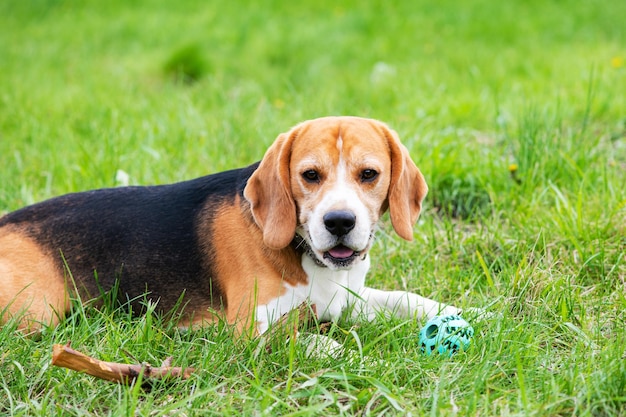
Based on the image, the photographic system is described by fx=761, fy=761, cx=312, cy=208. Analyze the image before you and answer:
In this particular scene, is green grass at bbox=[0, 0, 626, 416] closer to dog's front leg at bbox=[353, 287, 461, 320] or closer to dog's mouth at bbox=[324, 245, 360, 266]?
dog's front leg at bbox=[353, 287, 461, 320]

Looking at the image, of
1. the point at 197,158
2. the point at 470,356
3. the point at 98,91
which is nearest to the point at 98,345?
the point at 470,356

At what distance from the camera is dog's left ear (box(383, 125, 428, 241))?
392 cm

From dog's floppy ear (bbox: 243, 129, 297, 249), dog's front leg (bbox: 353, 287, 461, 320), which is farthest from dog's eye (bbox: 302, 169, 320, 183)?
dog's front leg (bbox: 353, 287, 461, 320)

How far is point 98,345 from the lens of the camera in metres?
3.72

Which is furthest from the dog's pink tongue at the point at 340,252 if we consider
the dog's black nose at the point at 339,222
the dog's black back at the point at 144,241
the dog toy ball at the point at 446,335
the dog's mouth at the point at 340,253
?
the dog's black back at the point at 144,241

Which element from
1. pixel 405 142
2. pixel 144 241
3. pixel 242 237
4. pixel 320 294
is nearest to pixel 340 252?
pixel 320 294

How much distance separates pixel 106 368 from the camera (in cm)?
326

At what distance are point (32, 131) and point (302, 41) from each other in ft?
14.3

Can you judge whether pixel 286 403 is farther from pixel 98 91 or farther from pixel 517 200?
pixel 98 91

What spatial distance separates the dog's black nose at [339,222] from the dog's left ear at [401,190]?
42 centimetres

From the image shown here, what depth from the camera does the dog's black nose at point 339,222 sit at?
138 inches

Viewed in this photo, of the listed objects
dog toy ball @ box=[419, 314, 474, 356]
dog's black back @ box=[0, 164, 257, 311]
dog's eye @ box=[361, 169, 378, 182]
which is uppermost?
dog's eye @ box=[361, 169, 378, 182]

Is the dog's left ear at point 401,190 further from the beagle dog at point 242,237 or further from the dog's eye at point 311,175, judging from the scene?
the dog's eye at point 311,175

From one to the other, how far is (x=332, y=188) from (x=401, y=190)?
0.46 meters
